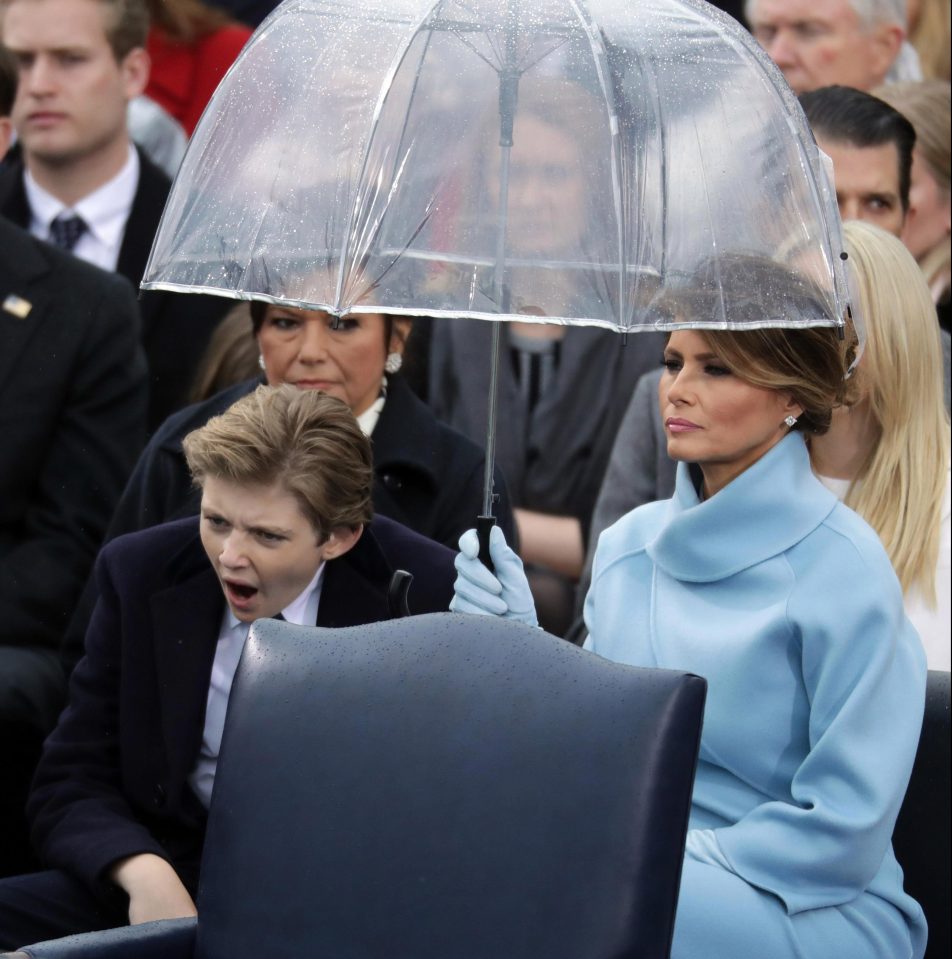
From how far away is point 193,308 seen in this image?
483cm

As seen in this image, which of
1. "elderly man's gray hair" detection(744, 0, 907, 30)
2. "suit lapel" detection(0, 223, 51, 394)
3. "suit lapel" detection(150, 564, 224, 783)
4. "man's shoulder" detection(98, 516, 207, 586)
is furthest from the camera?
"elderly man's gray hair" detection(744, 0, 907, 30)

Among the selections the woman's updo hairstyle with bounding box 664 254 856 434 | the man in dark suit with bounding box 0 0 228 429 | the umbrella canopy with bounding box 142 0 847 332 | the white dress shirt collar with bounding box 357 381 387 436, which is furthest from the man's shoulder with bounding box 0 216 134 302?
the woman's updo hairstyle with bounding box 664 254 856 434

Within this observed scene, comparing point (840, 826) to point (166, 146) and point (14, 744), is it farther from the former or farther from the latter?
point (166, 146)

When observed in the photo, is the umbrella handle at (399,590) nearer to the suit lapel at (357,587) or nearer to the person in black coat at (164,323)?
the suit lapel at (357,587)

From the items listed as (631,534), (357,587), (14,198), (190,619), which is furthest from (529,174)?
(14,198)

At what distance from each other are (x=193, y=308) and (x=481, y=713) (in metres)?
2.81

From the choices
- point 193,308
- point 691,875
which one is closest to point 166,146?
point 193,308

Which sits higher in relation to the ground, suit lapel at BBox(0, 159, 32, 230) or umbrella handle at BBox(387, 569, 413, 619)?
umbrella handle at BBox(387, 569, 413, 619)

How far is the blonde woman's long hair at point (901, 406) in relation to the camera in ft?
11.5

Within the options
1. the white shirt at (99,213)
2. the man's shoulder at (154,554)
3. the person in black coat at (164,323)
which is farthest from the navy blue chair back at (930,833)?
the white shirt at (99,213)

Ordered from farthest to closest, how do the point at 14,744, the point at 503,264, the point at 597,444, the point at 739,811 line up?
the point at 597,444 < the point at 14,744 < the point at 739,811 < the point at 503,264

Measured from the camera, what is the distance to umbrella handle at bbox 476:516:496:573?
98.2 inches

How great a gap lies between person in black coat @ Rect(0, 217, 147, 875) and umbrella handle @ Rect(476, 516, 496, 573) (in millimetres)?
1493

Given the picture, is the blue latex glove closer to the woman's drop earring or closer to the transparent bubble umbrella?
the transparent bubble umbrella
